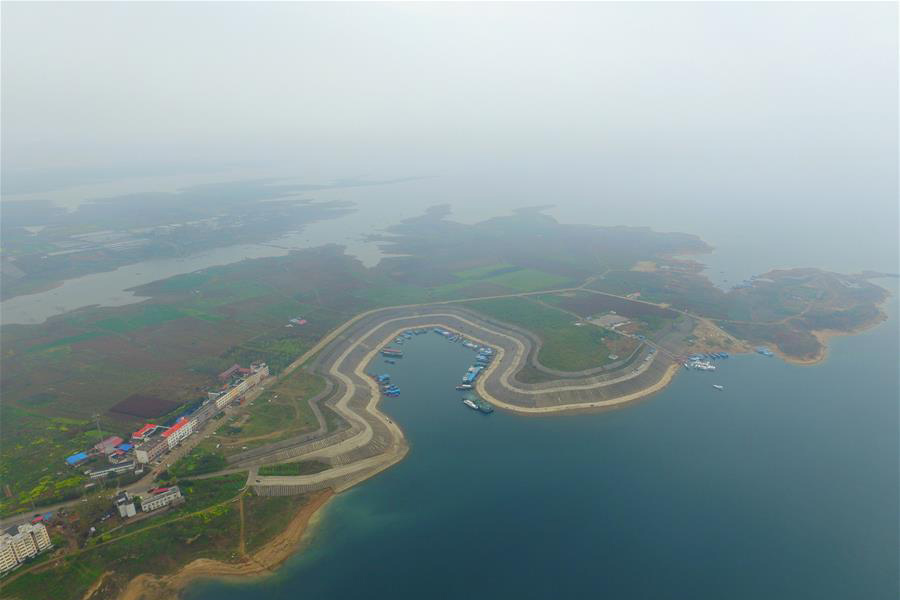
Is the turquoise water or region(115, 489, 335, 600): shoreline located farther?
the turquoise water

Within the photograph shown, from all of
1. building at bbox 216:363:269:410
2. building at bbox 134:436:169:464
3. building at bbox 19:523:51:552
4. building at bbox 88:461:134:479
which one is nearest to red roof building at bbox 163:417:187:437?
building at bbox 134:436:169:464

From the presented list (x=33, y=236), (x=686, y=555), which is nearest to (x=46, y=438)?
(x=686, y=555)

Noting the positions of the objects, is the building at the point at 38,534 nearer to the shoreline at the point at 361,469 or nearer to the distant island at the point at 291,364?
the distant island at the point at 291,364

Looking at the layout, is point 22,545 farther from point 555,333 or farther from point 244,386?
point 555,333

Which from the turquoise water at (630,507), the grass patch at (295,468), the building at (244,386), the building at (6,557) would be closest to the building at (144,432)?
the building at (244,386)

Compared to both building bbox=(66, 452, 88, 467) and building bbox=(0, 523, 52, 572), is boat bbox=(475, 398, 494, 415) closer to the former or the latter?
building bbox=(0, 523, 52, 572)

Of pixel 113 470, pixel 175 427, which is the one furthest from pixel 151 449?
pixel 175 427
